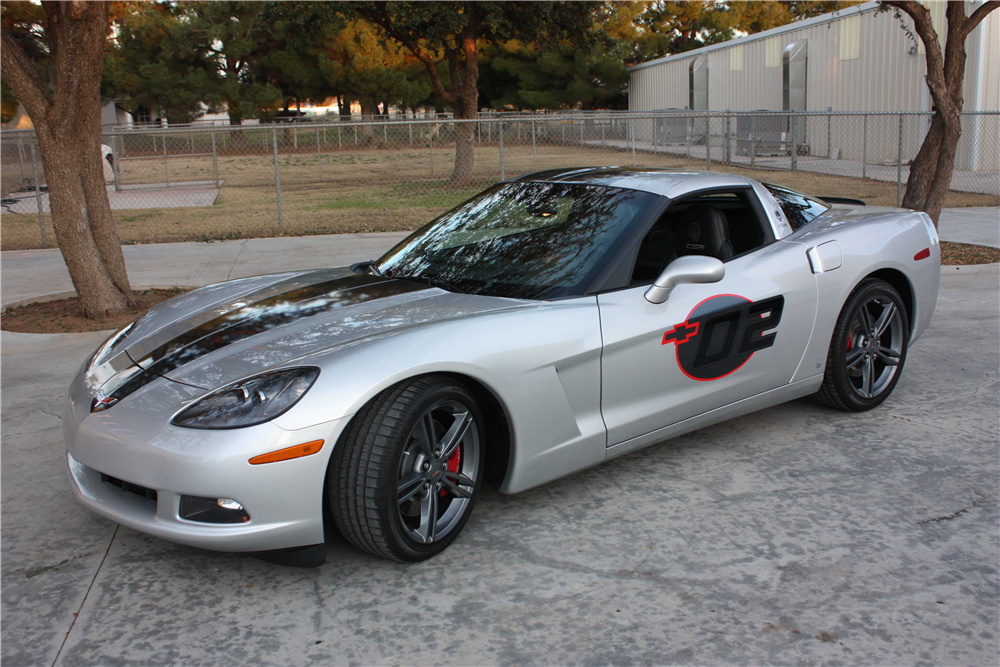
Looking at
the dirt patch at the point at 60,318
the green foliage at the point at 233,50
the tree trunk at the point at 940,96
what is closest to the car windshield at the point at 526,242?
the dirt patch at the point at 60,318

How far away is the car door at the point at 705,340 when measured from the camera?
3.42 m

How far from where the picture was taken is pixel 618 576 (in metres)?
2.97

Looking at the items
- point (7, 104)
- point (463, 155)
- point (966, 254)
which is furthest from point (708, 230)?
point (7, 104)

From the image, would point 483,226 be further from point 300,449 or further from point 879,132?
point 879,132

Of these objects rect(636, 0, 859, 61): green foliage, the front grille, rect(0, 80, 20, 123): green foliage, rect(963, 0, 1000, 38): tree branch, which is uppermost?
rect(636, 0, 859, 61): green foliage

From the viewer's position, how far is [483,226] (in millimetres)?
4152

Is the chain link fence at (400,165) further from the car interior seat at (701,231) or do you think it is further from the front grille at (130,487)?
the front grille at (130,487)

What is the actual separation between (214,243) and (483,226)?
8.36 m

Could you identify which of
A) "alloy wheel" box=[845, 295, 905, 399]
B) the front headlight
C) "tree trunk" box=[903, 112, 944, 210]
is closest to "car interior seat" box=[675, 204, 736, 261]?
"alloy wheel" box=[845, 295, 905, 399]

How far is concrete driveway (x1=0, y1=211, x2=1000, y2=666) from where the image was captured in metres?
2.57

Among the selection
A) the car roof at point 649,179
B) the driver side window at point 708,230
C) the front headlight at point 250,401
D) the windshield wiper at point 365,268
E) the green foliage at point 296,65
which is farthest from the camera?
the green foliage at point 296,65

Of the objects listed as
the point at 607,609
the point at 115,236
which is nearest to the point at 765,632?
the point at 607,609

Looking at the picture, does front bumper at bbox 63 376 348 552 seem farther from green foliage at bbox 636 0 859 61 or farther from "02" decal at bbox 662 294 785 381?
green foliage at bbox 636 0 859 61

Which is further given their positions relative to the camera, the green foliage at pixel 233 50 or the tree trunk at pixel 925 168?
the green foliage at pixel 233 50
